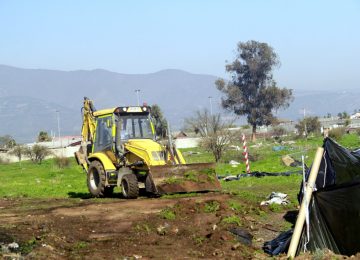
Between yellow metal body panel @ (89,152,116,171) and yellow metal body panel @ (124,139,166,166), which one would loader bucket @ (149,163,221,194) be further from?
yellow metal body panel @ (89,152,116,171)

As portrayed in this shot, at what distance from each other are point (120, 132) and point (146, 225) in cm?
683

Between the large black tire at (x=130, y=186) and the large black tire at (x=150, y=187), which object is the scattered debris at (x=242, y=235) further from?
the large black tire at (x=130, y=186)

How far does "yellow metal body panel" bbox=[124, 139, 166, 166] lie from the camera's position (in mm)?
17109

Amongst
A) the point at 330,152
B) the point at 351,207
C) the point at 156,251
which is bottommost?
the point at 156,251

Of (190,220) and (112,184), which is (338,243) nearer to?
(190,220)

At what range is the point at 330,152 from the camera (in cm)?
967

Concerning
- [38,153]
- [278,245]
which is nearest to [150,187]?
[278,245]

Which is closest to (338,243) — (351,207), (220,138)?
(351,207)

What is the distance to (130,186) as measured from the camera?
17.0 metres

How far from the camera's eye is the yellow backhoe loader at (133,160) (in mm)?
16828

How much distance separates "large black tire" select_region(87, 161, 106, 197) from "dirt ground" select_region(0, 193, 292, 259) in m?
1.99

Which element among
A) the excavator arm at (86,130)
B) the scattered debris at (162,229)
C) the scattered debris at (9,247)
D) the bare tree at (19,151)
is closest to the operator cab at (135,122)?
the excavator arm at (86,130)

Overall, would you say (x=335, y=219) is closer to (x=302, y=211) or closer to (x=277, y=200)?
(x=302, y=211)

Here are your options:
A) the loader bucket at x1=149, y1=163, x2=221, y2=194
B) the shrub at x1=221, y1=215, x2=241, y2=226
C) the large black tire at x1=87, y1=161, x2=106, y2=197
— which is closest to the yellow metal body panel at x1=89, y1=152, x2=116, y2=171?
the large black tire at x1=87, y1=161, x2=106, y2=197
